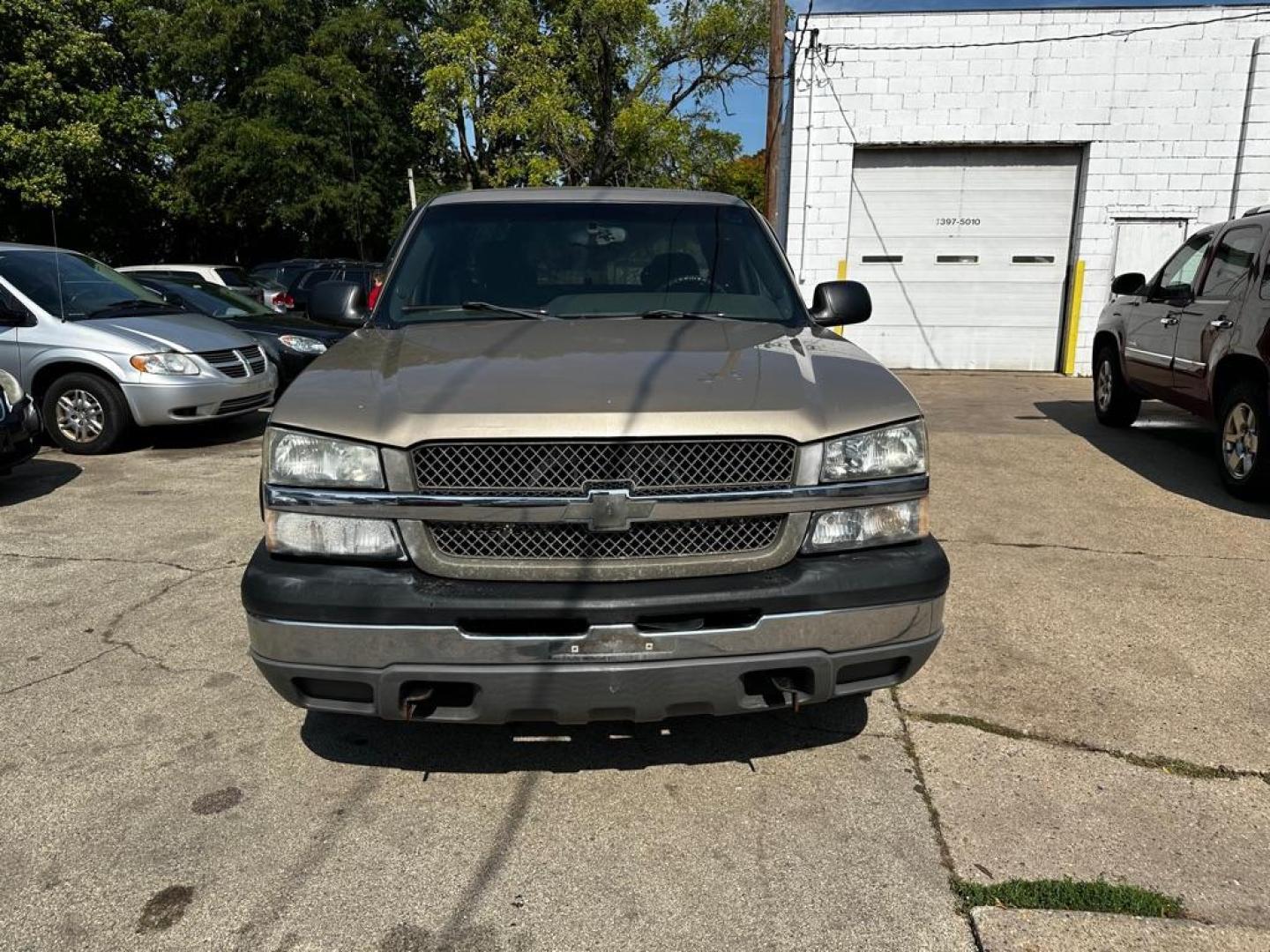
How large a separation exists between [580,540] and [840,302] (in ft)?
6.67

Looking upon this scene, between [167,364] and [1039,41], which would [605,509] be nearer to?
[167,364]

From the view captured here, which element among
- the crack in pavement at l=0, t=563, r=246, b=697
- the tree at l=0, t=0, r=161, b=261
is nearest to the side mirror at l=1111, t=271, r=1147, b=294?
the crack in pavement at l=0, t=563, r=246, b=697

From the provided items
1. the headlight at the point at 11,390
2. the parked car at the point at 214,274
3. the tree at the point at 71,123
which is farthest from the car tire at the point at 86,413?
the tree at the point at 71,123

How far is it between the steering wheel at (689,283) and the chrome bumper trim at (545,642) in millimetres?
1736

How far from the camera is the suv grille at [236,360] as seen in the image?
8.10 meters

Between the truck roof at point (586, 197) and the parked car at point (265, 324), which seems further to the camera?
the parked car at point (265, 324)

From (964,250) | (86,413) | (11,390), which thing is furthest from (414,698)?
(964,250)

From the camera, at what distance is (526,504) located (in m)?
2.45

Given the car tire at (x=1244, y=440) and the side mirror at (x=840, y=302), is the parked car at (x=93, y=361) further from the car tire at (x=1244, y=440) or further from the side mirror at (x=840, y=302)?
the car tire at (x=1244, y=440)

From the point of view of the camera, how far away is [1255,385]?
6.04 m

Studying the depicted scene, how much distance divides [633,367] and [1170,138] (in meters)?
13.5

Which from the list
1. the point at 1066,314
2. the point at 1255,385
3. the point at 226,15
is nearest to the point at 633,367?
the point at 1255,385

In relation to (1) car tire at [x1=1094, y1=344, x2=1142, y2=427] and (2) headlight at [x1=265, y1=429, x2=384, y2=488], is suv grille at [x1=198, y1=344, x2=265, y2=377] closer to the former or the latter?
(2) headlight at [x1=265, y1=429, x2=384, y2=488]

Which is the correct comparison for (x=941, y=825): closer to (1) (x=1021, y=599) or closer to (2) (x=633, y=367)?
(2) (x=633, y=367)
